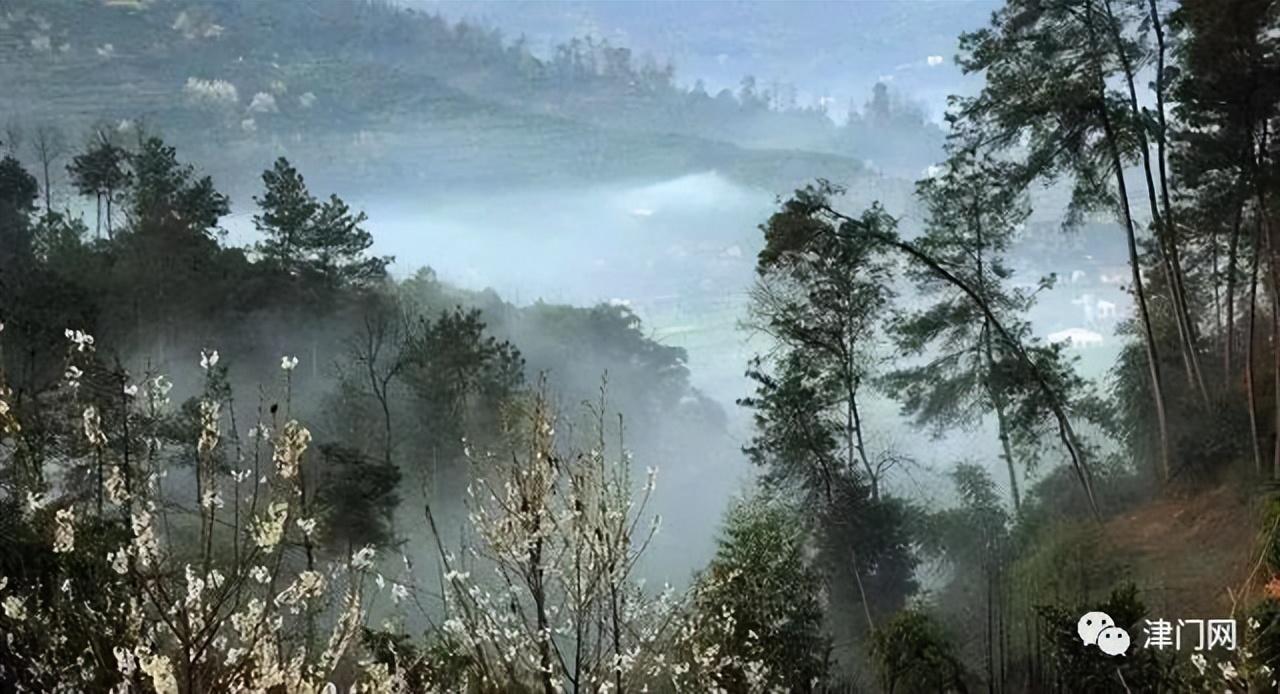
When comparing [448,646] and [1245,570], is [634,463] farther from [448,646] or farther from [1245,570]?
[1245,570]

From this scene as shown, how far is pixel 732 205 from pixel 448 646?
2.12 meters

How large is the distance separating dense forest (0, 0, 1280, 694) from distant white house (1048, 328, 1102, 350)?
1.9 inches

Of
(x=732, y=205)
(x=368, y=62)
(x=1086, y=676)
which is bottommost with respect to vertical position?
(x=1086, y=676)

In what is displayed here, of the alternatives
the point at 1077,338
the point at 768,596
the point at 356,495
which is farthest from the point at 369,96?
the point at 1077,338

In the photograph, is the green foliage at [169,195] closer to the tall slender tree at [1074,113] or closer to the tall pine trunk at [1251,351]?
the tall slender tree at [1074,113]

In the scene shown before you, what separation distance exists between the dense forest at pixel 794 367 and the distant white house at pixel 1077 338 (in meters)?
0.05

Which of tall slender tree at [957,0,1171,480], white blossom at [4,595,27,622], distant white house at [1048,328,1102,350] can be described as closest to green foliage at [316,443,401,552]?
white blossom at [4,595,27,622]

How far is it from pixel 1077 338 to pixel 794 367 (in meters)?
1.08

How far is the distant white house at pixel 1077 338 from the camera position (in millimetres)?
4160

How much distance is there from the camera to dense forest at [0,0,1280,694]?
12.5 ft

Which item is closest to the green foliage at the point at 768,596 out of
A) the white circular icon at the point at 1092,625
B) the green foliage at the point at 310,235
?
the white circular icon at the point at 1092,625

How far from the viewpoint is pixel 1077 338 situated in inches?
164

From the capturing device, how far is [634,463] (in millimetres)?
4105

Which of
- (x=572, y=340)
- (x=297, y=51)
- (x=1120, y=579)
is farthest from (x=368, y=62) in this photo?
(x=1120, y=579)
